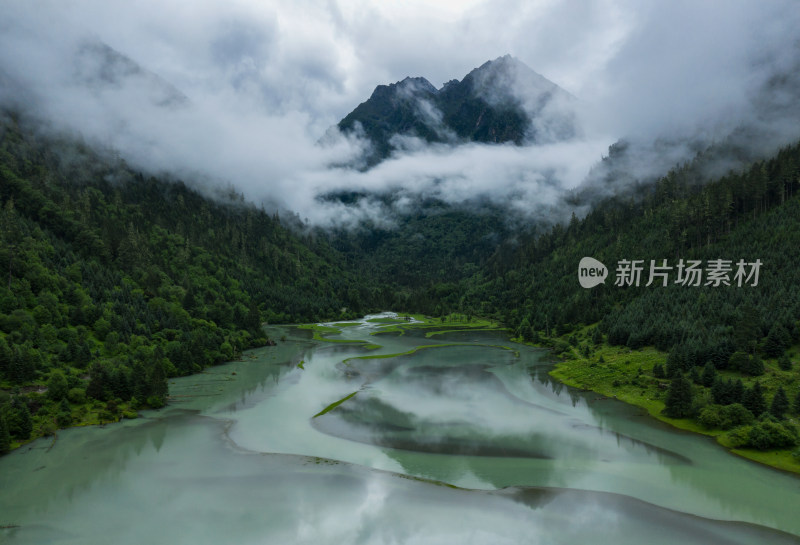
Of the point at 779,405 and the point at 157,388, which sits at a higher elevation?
the point at 779,405

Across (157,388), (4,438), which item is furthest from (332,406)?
(4,438)

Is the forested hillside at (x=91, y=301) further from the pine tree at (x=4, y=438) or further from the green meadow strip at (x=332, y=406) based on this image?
the green meadow strip at (x=332, y=406)

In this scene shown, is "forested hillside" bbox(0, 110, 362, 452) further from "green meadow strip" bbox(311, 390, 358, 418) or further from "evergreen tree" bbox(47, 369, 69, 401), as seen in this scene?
"green meadow strip" bbox(311, 390, 358, 418)

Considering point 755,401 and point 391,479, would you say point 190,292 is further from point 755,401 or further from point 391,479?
point 755,401

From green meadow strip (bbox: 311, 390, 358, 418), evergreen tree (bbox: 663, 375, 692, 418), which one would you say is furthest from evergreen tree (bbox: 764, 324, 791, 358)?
green meadow strip (bbox: 311, 390, 358, 418)

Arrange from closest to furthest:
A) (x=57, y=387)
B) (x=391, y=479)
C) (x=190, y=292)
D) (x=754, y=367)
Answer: (x=391, y=479) → (x=57, y=387) → (x=754, y=367) → (x=190, y=292)

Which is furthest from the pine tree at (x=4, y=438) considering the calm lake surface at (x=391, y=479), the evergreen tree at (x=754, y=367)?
the evergreen tree at (x=754, y=367)

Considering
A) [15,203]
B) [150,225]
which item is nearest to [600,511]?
[15,203]

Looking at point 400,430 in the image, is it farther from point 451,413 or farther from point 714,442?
point 714,442
